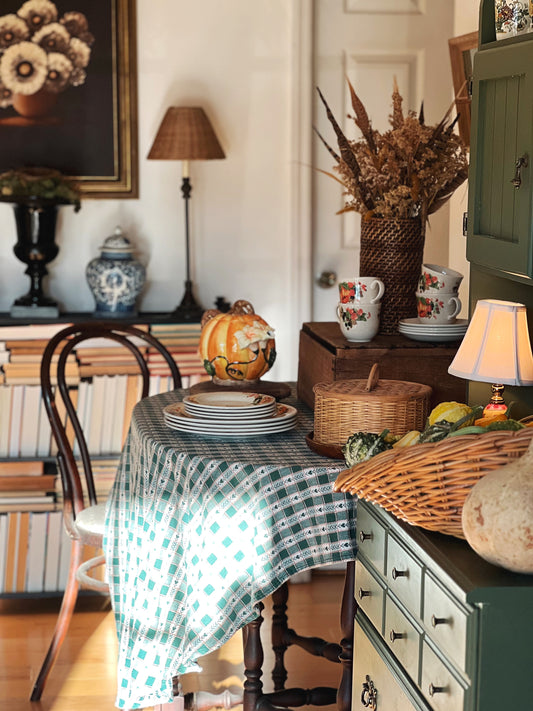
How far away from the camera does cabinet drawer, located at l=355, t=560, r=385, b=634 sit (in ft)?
5.43

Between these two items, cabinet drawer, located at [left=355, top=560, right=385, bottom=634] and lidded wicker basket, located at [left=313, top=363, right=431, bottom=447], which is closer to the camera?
cabinet drawer, located at [left=355, top=560, right=385, bottom=634]

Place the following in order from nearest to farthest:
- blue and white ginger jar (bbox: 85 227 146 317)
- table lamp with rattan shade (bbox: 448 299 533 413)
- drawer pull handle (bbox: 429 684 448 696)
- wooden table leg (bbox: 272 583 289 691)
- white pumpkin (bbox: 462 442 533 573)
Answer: white pumpkin (bbox: 462 442 533 573), drawer pull handle (bbox: 429 684 448 696), table lamp with rattan shade (bbox: 448 299 533 413), wooden table leg (bbox: 272 583 289 691), blue and white ginger jar (bbox: 85 227 146 317)

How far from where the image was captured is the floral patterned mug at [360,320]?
226 centimetres

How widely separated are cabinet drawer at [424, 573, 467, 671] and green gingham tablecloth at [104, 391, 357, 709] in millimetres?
481

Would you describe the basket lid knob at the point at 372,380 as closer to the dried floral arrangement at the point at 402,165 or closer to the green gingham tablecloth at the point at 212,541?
the green gingham tablecloth at the point at 212,541

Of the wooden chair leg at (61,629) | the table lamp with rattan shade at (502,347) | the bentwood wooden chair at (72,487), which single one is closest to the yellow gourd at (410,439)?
the table lamp with rattan shade at (502,347)

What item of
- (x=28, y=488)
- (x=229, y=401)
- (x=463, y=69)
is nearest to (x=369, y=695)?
(x=229, y=401)

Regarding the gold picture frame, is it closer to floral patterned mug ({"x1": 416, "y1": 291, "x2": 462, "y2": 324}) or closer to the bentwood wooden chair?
floral patterned mug ({"x1": 416, "y1": 291, "x2": 462, "y2": 324})

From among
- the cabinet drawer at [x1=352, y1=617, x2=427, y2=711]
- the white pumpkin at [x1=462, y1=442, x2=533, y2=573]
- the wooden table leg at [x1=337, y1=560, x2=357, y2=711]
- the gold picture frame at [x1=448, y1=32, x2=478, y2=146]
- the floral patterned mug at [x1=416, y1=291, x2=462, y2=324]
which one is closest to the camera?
the white pumpkin at [x1=462, y1=442, x2=533, y2=573]

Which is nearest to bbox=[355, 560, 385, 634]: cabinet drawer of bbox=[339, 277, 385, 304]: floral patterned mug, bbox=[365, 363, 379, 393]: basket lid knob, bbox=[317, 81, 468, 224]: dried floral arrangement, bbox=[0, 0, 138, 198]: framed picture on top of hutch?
bbox=[365, 363, 379, 393]: basket lid knob

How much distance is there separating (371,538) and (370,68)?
2423 millimetres

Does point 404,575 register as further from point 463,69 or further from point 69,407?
point 463,69

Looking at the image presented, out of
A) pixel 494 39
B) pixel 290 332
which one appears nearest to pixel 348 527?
pixel 494 39

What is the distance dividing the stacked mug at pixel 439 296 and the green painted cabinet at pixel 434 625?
0.68 meters
